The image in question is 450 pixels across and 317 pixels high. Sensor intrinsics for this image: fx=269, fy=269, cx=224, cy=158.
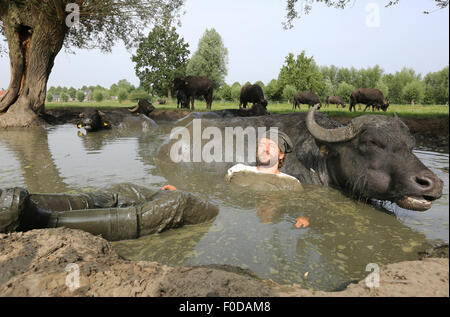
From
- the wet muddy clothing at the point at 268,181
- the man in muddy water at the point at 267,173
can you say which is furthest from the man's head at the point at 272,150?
the wet muddy clothing at the point at 268,181

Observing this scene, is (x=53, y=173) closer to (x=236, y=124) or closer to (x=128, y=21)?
(x=236, y=124)

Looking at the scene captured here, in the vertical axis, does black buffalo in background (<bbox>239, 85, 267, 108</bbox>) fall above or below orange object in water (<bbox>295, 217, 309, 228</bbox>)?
above

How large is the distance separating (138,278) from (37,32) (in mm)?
16614

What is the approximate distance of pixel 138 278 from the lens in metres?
1.51

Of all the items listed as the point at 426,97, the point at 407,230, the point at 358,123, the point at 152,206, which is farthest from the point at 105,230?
the point at 426,97

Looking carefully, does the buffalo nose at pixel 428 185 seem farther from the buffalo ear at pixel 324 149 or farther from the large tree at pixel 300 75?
the large tree at pixel 300 75

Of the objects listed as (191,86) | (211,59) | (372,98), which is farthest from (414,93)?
(191,86)

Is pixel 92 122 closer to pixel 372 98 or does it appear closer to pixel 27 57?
pixel 27 57

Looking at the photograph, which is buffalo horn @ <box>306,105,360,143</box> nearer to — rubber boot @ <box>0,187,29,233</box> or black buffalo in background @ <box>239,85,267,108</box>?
rubber boot @ <box>0,187,29,233</box>

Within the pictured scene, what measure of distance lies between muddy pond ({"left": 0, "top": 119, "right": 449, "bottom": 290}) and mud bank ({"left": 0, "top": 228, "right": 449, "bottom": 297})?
11.9 inches

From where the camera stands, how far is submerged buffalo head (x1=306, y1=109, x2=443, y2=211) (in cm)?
272

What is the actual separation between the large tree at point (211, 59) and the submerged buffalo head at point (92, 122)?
41.9 meters

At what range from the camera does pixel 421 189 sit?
2.64m

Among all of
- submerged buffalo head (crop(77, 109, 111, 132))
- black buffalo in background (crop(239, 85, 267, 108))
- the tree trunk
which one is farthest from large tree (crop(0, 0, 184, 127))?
black buffalo in background (crop(239, 85, 267, 108))
